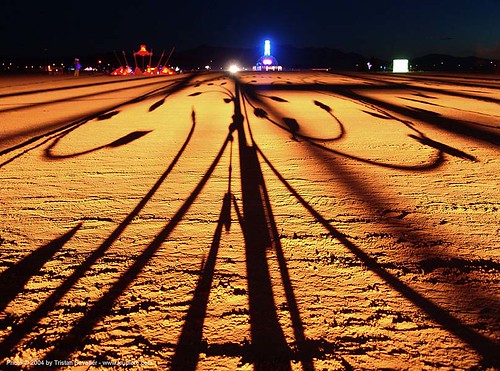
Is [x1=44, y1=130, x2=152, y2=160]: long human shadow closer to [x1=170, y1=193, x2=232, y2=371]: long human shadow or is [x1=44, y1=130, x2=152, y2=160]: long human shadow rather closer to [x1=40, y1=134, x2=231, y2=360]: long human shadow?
[x1=40, y1=134, x2=231, y2=360]: long human shadow

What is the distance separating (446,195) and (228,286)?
12.2ft

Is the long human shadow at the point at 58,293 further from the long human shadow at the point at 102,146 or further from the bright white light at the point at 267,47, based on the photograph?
the bright white light at the point at 267,47

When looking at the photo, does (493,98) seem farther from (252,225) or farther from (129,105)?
(252,225)

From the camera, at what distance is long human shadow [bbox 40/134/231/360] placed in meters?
2.78

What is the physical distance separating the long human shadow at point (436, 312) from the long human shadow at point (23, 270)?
2874 millimetres

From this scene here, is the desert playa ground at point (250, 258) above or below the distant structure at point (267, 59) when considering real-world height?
below

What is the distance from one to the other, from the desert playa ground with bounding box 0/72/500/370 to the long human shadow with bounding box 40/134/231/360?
0.05 feet

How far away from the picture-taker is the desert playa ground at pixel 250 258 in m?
2.79

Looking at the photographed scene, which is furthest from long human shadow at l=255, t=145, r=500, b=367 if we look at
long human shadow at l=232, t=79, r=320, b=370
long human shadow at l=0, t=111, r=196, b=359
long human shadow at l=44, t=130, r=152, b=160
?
long human shadow at l=44, t=130, r=152, b=160

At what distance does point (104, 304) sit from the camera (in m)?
3.25

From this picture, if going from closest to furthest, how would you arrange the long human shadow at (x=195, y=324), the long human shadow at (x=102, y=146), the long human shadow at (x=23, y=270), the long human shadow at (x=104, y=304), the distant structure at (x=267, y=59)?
the long human shadow at (x=195, y=324), the long human shadow at (x=104, y=304), the long human shadow at (x=23, y=270), the long human shadow at (x=102, y=146), the distant structure at (x=267, y=59)

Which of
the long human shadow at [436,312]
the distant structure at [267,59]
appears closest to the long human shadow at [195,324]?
the long human shadow at [436,312]

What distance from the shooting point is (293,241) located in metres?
4.29

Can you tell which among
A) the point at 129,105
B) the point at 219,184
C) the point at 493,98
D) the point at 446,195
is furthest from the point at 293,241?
the point at 493,98
